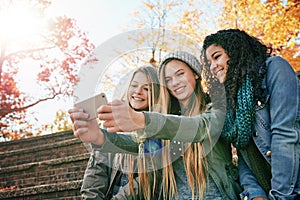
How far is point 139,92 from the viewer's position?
1861mm

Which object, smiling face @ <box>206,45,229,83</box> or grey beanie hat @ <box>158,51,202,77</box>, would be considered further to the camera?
grey beanie hat @ <box>158,51,202,77</box>

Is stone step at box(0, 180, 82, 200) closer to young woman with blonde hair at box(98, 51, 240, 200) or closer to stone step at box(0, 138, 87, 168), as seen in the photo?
stone step at box(0, 138, 87, 168)

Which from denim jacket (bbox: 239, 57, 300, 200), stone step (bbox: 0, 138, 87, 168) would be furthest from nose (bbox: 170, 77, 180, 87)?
stone step (bbox: 0, 138, 87, 168)

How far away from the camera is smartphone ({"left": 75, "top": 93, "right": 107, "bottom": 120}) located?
1170mm

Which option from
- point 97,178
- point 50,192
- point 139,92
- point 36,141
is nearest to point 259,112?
point 139,92

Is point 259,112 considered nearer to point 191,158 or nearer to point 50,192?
A: point 191,158

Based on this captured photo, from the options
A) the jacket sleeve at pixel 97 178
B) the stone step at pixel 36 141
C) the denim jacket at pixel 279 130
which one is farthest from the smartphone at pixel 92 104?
the stone step at pixel 36 141

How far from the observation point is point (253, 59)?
4.60 feet

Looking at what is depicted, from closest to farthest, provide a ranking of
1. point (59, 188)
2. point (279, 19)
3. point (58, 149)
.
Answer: point (59, 188) → point (58, 149) → point (279, 19)

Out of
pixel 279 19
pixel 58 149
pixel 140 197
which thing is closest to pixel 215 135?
pixel 140 197

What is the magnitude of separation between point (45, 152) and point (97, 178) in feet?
8.62

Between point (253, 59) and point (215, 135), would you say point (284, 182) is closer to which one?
point (215, 135)

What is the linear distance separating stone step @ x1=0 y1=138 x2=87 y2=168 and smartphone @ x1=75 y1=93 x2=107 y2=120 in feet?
8.95

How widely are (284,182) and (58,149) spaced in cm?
337
